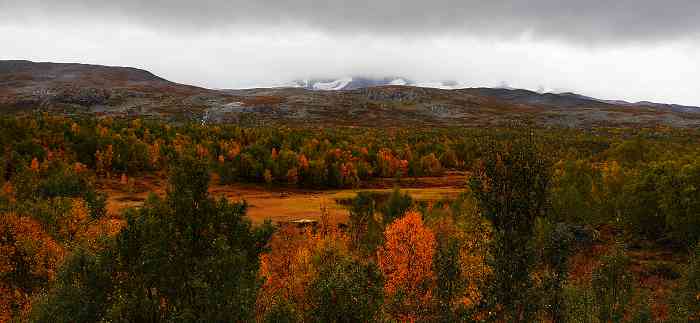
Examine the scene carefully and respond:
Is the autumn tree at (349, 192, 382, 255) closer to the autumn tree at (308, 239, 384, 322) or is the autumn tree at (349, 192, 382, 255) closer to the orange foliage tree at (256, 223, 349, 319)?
the orange foliage tree at (256, 223, 349, 319)

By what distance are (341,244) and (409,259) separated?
7.83 m

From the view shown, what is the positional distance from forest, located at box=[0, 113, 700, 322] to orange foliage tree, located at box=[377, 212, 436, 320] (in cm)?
20

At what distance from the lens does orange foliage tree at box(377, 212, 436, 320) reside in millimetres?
45000

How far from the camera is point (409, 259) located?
4934 centimetres

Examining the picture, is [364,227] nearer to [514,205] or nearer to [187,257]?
[514,205]

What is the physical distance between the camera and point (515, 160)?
20.1 metres

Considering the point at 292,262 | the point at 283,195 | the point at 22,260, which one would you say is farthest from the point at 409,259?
the point at 283,195

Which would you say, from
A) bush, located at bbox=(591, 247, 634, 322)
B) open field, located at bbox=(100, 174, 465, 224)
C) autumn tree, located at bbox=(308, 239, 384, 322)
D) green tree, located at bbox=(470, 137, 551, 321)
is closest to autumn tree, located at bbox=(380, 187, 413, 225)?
open field, located at bbox=(100, 174, 465, 224)

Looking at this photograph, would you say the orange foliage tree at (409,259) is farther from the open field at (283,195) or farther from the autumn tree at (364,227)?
the open field at (283,195)

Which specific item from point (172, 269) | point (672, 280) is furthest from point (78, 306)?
point (672, 280)

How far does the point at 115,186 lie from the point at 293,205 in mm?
37986

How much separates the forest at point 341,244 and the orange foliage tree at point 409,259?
20 centimetres

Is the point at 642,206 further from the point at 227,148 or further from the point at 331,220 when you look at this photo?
the point at 227,148

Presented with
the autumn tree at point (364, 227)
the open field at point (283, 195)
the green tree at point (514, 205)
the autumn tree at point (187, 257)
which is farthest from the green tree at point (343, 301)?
the open field at point (283, 195)
